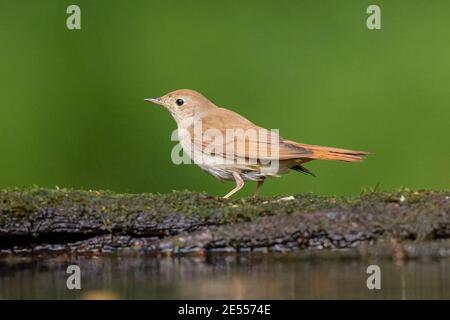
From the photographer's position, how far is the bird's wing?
289 inches

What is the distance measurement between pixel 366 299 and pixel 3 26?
626 centimetres

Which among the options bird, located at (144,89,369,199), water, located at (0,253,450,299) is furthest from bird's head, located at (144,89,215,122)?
water, located at (0,253,450,299)

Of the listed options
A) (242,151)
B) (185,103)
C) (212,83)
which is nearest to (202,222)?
(242,151)

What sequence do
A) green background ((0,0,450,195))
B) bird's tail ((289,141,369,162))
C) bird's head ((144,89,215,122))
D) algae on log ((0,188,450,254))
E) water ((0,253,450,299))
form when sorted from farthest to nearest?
green background ((0,0,450,195))
bird's head ((144,89,215,122))
bird's tail ((289,141,369,162))
algae on log ((0,188,450,254))
water ((0,253,450,299))

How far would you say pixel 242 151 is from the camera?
7395 millimetres

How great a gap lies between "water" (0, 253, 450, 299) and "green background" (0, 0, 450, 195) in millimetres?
3884

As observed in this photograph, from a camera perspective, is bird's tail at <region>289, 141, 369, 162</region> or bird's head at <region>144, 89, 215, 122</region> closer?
bird's tail at <region>289, 141, 369, 162</region>

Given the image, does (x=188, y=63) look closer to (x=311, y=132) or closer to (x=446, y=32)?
(x=311, y=132)

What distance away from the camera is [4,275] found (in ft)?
16.4

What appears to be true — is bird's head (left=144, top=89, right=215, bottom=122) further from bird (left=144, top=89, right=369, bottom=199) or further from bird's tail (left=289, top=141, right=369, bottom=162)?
bird's tail (left=289, top=141, right=369, bottom=162)

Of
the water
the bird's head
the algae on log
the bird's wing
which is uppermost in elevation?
the bird's head

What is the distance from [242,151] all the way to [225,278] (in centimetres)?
267
